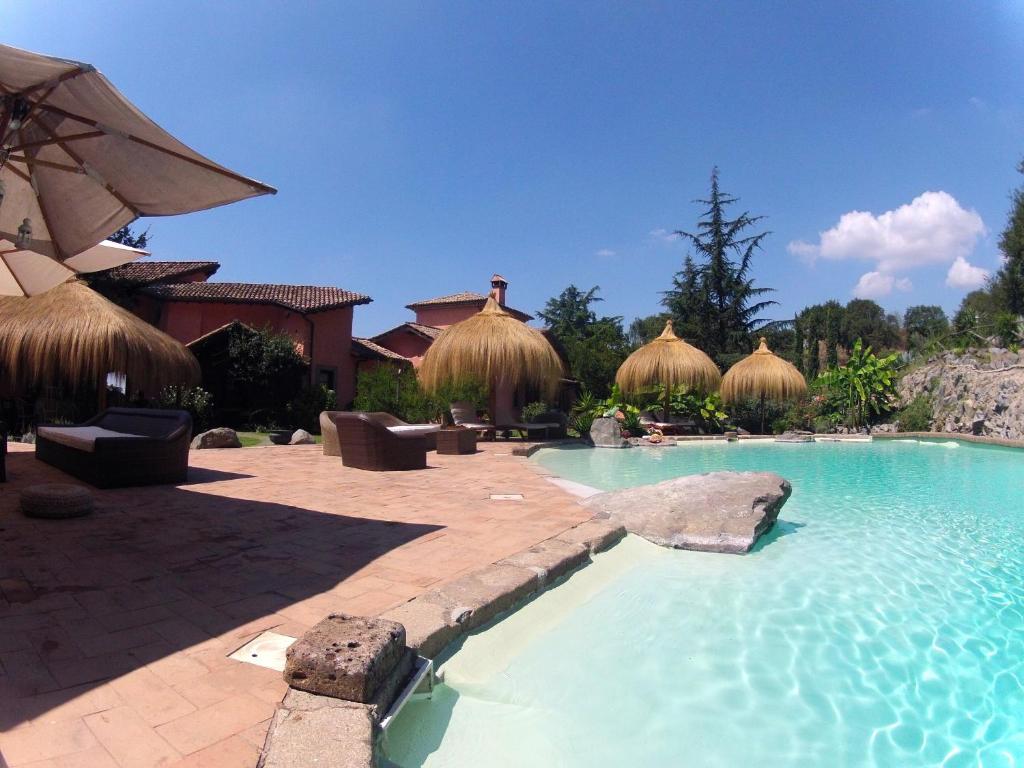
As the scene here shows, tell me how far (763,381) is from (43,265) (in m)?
19.8

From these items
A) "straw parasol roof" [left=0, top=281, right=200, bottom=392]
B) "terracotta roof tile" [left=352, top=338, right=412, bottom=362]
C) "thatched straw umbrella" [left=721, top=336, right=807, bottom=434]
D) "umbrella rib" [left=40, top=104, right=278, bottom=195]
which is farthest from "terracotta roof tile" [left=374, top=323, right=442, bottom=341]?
"umbrella rib" [left=40, top=104, right=278, bottom=195]

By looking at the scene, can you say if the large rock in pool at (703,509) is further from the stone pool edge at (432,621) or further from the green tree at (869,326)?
the green tree at (869,326)

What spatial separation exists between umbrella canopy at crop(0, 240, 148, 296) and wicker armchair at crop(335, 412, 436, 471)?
10.9 feet

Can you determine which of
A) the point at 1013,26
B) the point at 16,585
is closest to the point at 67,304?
the point at 16,585

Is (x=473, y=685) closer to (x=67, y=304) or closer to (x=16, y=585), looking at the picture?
(x=16, y=585)

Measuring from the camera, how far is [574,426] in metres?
20.4

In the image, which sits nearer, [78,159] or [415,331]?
[78,159]

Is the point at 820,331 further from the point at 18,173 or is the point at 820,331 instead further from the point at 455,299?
the point at 18,173

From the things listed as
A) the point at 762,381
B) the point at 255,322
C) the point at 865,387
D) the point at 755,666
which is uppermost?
the point at 255,322

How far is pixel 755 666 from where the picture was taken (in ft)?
8.78

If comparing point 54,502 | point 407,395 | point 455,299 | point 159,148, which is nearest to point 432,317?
point 455,299

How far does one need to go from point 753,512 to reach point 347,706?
433cm

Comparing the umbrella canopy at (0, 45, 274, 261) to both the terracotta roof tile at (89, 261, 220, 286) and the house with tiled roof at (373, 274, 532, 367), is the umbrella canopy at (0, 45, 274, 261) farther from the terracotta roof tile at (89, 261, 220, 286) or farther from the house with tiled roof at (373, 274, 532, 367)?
the house with tiled roof at (373, 274, 532, 367)

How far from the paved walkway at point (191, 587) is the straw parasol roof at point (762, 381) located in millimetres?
15901
